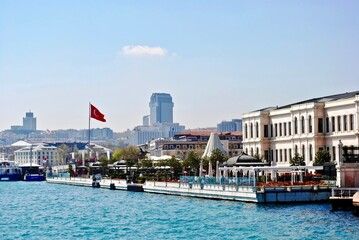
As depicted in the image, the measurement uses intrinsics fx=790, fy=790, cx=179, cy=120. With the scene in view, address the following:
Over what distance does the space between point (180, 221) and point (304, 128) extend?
155 ft

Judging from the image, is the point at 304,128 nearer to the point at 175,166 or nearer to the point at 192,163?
the point at 192,163

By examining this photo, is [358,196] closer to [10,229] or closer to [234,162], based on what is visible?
[10,229]

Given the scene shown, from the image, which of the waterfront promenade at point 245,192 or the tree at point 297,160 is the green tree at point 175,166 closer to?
the waterfront promenade at point 245,192

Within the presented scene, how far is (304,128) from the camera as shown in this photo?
101250 millimetres

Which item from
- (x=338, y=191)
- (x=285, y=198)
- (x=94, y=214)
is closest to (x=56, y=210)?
(x=94, y=214)

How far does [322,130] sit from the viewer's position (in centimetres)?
9938

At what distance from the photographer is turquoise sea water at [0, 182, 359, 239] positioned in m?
48.6

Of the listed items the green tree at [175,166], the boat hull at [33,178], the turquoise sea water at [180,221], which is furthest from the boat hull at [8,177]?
the turquoise sea water at [180,221]

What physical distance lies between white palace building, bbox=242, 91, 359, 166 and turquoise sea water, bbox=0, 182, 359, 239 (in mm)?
25502

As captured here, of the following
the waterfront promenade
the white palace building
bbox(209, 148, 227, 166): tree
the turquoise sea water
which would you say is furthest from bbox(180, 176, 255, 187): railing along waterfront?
bbox(209, 148, 227, 166): tree

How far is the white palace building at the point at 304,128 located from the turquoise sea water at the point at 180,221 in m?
25.5

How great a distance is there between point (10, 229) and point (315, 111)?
53085mm

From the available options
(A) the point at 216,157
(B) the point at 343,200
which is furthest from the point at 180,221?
(A) the point at 216,157

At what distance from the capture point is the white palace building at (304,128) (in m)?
94.1
